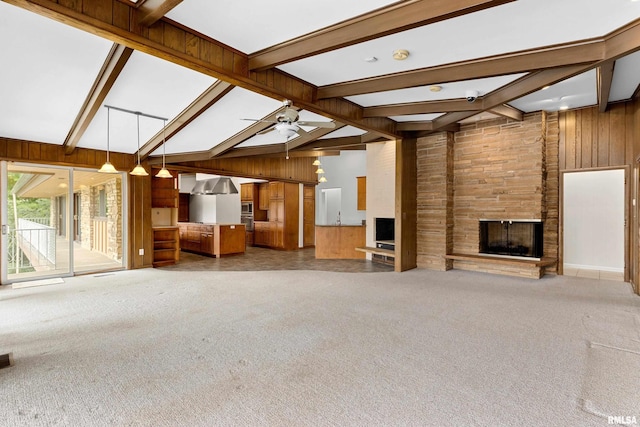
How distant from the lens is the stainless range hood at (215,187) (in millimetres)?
9477

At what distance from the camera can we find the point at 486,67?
3.59 meters

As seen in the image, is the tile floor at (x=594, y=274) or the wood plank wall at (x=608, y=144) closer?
the wood plank wall at (x=608, y=144)

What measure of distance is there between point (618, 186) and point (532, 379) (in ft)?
21.4

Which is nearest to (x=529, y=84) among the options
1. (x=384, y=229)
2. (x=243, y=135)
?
(x=384, y=229)

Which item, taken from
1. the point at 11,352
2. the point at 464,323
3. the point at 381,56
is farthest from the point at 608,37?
the point at 11,352

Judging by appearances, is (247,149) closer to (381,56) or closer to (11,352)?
(381,56)

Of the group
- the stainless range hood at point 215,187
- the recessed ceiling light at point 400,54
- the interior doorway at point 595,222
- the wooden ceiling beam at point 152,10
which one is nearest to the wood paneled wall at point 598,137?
the interior doorway at point 595,222

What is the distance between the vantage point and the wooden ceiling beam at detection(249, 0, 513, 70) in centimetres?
246

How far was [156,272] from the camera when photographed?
680 cm

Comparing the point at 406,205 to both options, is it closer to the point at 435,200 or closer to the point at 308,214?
the point at 435,200

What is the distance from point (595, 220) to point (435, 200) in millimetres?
3506

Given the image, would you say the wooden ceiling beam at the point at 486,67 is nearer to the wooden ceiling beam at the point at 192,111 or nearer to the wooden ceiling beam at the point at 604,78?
the wooden ceiling beam at the point at 604,78

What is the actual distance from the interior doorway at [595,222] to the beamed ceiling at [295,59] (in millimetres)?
2421

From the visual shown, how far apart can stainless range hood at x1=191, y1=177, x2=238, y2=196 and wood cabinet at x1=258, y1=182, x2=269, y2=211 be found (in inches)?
55.0
